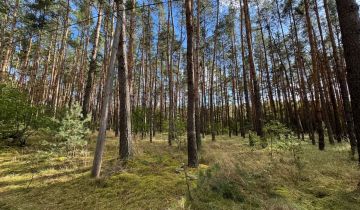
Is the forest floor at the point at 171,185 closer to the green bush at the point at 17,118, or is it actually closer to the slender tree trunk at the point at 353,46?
the slender tree trunk at the point at 353,46

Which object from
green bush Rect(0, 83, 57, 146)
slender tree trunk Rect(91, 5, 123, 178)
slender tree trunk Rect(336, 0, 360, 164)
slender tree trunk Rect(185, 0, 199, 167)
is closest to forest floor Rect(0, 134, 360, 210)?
slender tree trunk Rect(91, 5, 123, 178)

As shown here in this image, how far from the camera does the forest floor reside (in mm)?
4547

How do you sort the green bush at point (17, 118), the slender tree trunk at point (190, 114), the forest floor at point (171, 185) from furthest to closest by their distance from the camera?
the green bush at point (17, 118), the slender tree trunk at point (190, 114), the forest floor at point (171, 185)

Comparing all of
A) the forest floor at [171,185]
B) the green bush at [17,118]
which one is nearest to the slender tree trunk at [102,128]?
the forest floor at [171,185]

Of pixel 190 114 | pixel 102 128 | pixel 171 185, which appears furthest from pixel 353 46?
pixel 102 128

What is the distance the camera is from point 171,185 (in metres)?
5.23

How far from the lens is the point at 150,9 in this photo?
56.1 ft

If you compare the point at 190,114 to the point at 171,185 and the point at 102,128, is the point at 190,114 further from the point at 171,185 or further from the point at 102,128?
the point at 102,128

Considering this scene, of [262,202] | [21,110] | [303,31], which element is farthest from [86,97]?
[303,31]

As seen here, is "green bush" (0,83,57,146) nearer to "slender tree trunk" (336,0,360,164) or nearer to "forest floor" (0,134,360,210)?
"forest floor" (0,134,360,210)

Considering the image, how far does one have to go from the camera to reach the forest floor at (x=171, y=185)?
14.9 feet

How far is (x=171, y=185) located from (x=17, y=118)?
781cm

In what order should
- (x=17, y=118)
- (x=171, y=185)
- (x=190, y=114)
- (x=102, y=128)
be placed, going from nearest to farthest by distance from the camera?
(x=171, y=185) < (x=102, y=128) < (x=190, y=114) < (x=17, y=118)

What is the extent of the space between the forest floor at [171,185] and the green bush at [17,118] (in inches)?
82.6
